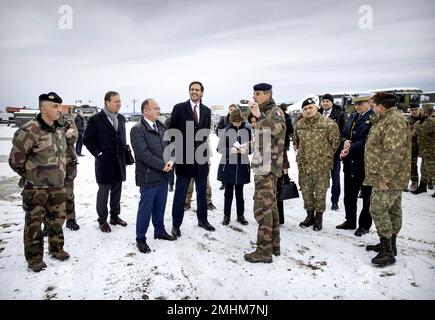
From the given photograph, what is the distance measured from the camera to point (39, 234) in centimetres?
326

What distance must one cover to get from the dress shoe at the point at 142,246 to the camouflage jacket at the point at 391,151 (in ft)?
10.5

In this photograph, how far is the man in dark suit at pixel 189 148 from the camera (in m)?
4.43

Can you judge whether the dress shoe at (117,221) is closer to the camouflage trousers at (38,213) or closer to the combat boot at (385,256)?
the camouflage trousers at (38,213)

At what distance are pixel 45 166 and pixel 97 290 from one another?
1.55 meters

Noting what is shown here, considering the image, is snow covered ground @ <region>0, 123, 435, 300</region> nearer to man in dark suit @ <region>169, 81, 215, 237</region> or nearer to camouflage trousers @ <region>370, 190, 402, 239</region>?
camouflage trousers @ <region>370, 190, 402, 239</region>

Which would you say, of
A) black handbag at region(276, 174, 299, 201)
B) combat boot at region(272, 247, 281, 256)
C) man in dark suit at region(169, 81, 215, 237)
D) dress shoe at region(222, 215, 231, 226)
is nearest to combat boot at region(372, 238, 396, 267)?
combat boot at region(272, 247, 281, 256)

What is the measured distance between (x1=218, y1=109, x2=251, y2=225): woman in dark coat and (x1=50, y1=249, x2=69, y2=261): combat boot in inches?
100

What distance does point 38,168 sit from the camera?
3.19 meters

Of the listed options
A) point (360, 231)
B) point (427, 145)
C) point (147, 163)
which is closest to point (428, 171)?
point (427, 145)

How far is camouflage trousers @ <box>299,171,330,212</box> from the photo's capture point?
4.75m

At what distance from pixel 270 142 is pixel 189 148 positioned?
1488 mm

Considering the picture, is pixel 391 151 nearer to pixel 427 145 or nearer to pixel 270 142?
pixel 270 142
